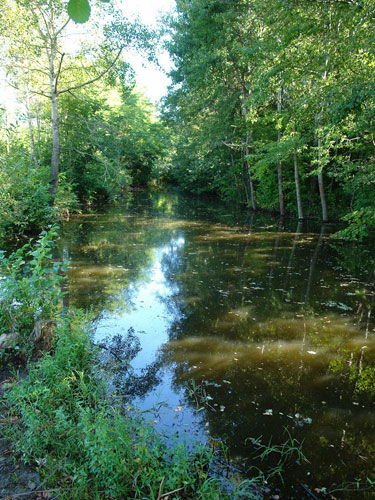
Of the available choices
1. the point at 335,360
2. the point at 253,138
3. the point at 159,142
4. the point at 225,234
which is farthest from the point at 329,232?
the point at 159,142

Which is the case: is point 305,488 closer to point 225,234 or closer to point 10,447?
point 10,447

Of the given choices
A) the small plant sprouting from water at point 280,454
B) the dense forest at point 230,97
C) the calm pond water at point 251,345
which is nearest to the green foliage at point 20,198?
the dense forest at point 230,97

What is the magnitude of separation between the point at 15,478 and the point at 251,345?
329 centimetres

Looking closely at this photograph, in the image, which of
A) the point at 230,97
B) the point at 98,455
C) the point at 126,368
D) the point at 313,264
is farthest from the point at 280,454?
the point at 230,97

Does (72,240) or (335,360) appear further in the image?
(72,240)

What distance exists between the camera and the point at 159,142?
4056 cm

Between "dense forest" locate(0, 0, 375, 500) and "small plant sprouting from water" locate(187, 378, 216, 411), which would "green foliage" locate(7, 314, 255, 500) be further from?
"small plant sprouting from water" locate(187, 378, 216, 411)

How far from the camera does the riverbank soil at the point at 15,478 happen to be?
7.58 ft

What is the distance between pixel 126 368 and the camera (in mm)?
4273

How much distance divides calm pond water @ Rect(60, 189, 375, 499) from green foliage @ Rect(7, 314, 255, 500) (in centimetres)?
46

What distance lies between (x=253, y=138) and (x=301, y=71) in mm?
9989

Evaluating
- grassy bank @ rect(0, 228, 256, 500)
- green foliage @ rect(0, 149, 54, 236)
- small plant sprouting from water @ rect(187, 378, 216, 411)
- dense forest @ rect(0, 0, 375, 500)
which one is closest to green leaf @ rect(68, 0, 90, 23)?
dense forest @ rect(0, 0, 375, 500)

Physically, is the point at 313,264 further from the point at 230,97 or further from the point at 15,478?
the point at 230,97

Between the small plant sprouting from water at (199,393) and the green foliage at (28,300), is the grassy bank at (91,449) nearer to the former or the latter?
the small plant sprouting from water at (199,393)
